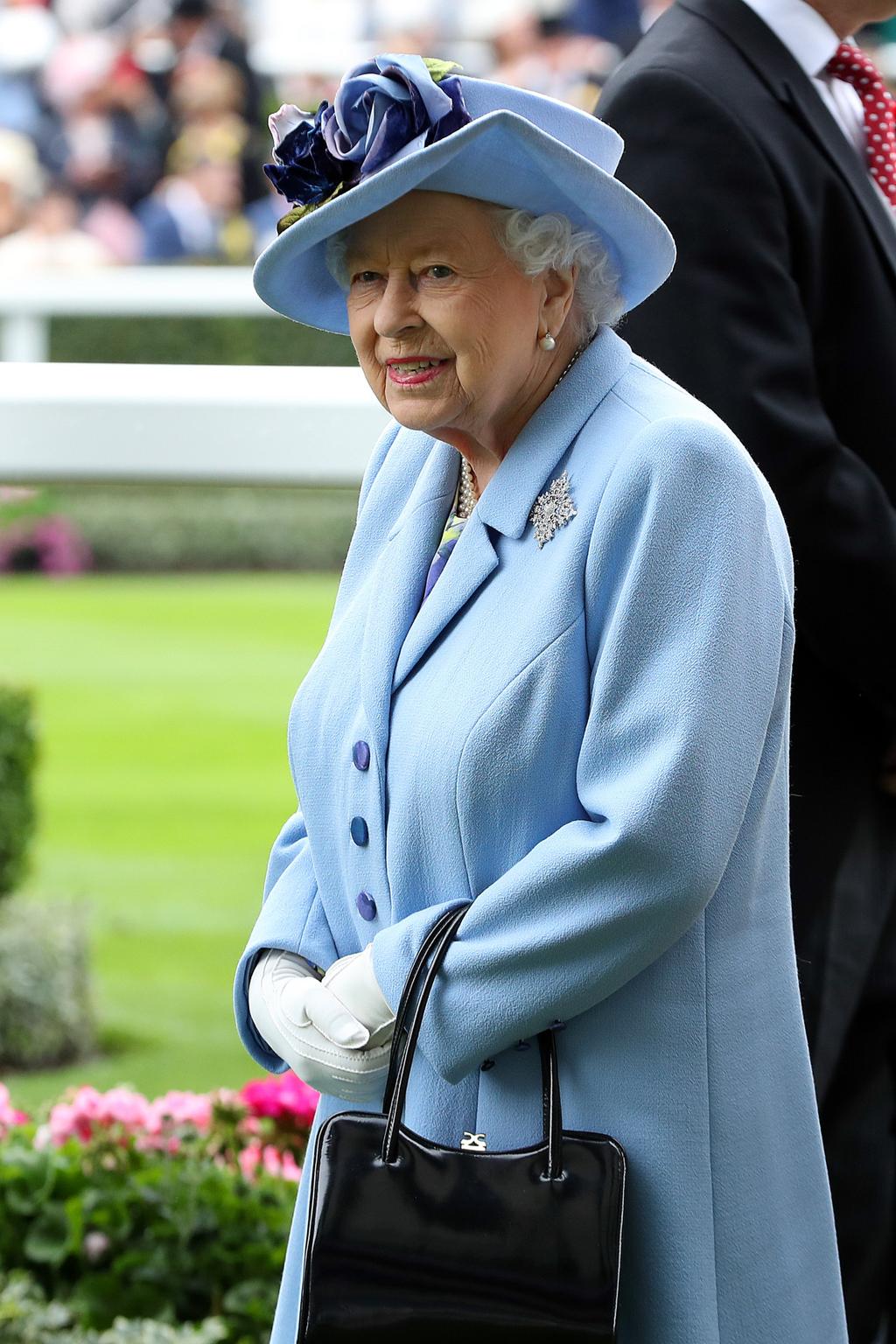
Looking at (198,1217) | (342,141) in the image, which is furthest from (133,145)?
(342,141)

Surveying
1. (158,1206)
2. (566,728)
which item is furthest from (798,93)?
(158,1206)

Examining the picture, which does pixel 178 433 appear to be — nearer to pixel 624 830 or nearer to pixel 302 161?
pixel 302 161

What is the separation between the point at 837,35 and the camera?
276 centimetres

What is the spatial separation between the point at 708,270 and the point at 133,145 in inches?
475

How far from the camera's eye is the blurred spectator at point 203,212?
42.9ft

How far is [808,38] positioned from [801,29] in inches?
0.7

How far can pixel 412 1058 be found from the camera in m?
1.89

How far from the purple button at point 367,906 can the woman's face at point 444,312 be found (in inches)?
20.3

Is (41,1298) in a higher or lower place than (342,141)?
lower

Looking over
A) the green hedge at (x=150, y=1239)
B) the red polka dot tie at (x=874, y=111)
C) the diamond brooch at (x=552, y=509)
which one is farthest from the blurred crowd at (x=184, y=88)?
the diamond brooch at (x=552, y=509)

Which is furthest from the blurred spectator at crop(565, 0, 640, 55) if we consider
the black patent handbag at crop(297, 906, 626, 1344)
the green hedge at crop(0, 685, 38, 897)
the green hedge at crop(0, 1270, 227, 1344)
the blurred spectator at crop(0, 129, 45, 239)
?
the black patent handbag at crop(297, 906, 626, 1344)

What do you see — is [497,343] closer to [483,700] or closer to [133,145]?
[483,700]

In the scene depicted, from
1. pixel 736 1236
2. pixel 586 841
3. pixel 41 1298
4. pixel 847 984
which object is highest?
pixel 586 841

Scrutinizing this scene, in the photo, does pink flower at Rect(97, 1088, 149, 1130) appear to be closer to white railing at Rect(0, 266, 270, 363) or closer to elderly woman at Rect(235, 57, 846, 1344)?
elderly woman at Rect(235, 57, 846, 1344)
